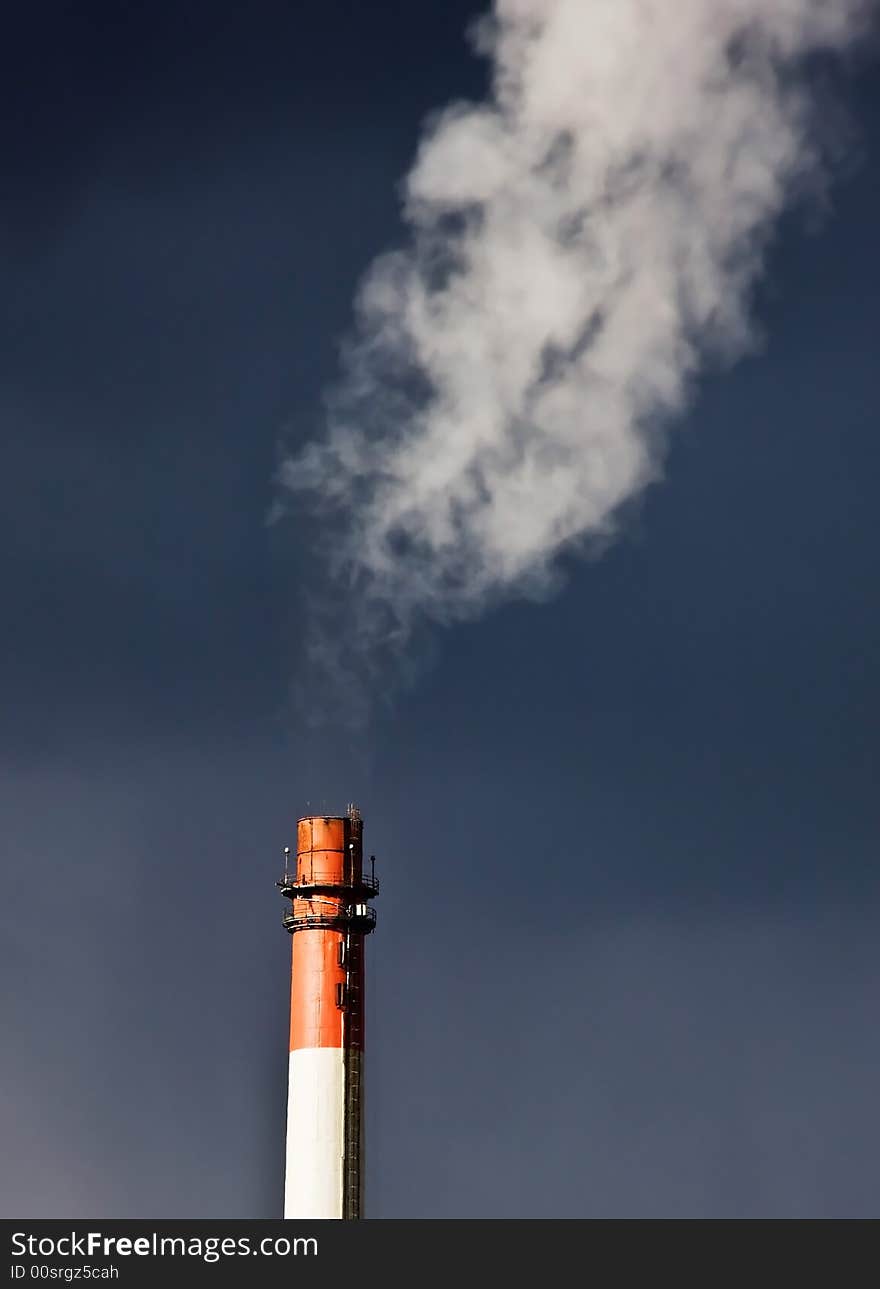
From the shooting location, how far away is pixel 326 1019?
97375 millimetres

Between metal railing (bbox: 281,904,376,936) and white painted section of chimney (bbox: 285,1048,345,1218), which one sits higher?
metal railing (bbox: 281,904,376,936)

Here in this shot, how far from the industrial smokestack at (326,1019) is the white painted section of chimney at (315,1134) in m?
0.05

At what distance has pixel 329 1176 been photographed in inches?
3730

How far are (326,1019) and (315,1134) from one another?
5.55 metres

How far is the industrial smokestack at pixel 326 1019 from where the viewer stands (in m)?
94.9

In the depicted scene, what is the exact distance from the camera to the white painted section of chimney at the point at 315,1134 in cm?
9425

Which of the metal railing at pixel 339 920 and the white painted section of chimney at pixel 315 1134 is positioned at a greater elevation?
the metal railing at pixel 339 920

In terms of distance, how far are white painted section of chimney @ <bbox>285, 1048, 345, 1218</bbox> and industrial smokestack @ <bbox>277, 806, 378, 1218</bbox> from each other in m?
0.05

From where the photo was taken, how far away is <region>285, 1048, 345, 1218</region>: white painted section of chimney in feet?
309

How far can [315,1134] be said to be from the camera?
95562 millimetres
